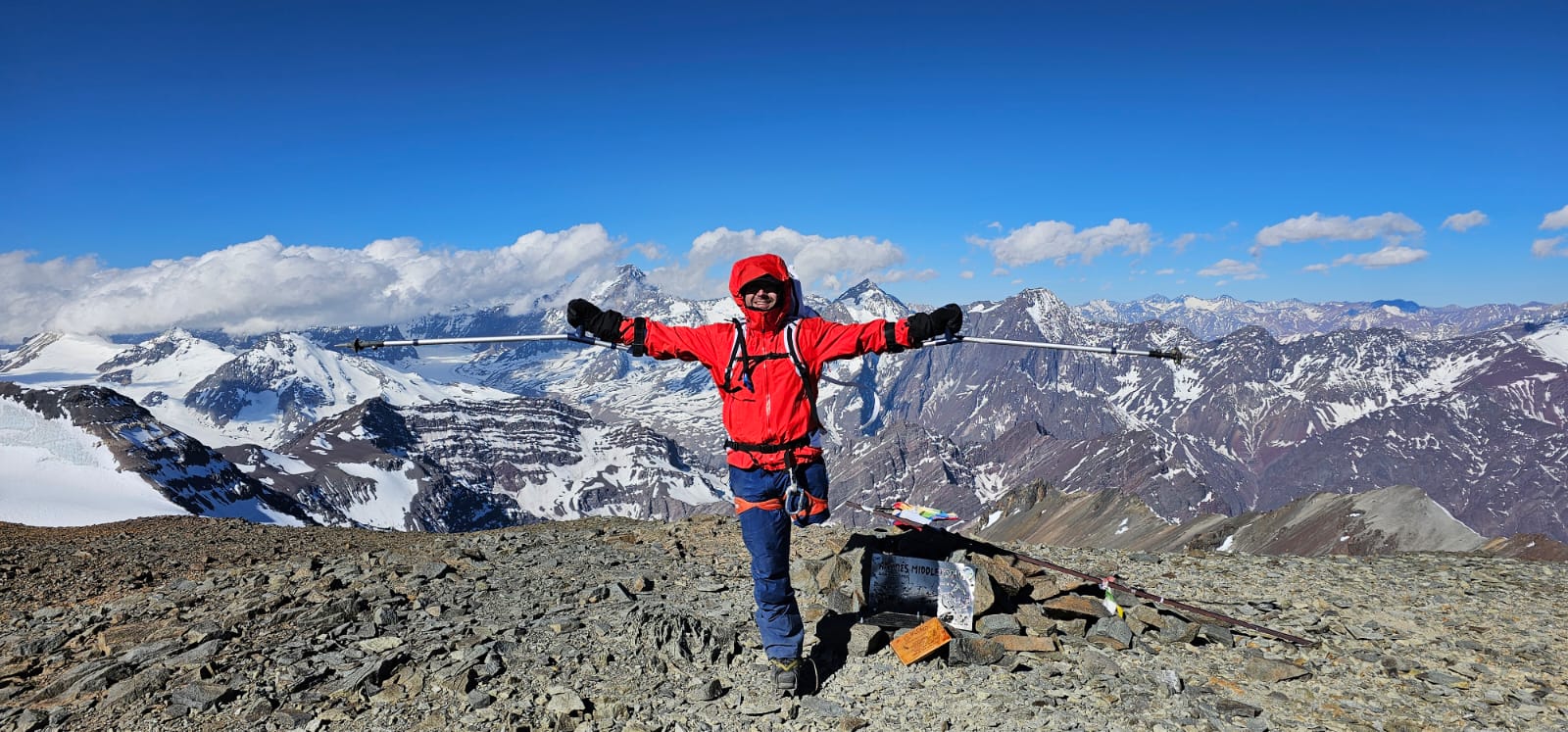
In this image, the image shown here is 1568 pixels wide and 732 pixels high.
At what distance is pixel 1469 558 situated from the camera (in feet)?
50.6

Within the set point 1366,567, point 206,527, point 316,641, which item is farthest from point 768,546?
point 206,527

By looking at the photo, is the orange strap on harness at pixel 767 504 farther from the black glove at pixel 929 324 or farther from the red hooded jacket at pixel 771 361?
the black glove at pixel 929 324

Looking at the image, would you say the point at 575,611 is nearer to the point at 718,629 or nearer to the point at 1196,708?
the point at 718,629

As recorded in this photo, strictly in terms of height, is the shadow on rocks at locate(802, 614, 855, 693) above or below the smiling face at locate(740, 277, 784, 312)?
below

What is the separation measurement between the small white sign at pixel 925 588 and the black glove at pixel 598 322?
4853 millimetres

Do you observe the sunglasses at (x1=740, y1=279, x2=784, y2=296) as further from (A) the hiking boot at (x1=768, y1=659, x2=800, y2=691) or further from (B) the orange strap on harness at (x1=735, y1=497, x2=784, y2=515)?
(A) the hiking boot at (x1=768, y1=659, x2=800, y2=691)

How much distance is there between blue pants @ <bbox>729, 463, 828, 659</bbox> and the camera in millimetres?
9383

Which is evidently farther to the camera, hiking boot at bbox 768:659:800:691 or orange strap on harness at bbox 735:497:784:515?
orange strap on harness at bbox 735:497:784:515

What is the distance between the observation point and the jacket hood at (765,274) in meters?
9.29

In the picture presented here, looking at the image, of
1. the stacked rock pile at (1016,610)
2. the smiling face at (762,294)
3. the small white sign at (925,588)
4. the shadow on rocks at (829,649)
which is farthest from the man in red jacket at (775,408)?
the small white sign at (925,588)

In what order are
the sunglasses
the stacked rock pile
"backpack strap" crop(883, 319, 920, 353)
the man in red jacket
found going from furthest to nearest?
the stacked rock pile
"backpack strap" crop(883, 319, 920, 353)
the man in red jacket
the sunglasses

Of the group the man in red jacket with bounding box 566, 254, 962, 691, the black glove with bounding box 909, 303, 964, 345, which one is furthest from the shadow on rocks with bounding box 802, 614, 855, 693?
the black glove with bounding box 909, 303, 964, 345

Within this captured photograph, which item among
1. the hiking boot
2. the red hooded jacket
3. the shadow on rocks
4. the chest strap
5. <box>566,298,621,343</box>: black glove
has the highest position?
Result: <box>566,298,621,343</box>: black glove

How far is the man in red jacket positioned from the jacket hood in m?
0.01
